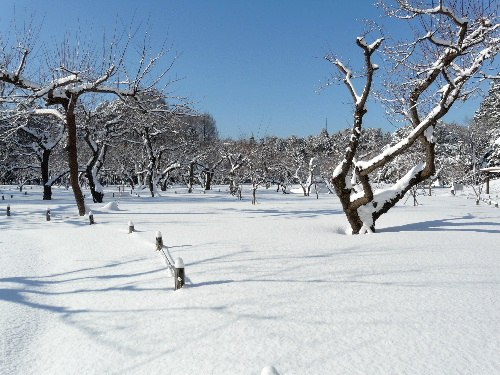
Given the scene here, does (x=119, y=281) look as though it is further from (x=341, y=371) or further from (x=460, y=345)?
(x=460, y=345)

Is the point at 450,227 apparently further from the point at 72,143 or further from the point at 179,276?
the point at 72,143

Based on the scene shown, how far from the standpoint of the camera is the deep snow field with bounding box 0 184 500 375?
141 inches

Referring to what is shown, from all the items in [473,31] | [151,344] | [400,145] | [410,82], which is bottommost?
[151,344]

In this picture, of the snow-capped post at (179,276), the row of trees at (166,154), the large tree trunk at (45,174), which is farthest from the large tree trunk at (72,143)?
the large tree trunk at (45,174)

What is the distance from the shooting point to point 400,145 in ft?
33.5

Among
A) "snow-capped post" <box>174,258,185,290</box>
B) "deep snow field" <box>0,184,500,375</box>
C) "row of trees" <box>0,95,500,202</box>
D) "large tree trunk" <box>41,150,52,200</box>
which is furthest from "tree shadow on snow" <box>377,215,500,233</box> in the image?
"large tree trunk" <box>41,150,52,200</box>

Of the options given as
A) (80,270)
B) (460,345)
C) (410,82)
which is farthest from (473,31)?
(80,270)

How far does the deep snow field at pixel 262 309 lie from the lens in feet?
11.8

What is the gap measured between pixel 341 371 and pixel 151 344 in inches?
84.8

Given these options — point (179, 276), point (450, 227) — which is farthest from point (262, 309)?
point (450, 227)

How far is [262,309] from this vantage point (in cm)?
470

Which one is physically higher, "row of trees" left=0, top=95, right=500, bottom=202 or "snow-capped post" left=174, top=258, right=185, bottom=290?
"row of trees" left=0, top=95, right=500, bottom=202

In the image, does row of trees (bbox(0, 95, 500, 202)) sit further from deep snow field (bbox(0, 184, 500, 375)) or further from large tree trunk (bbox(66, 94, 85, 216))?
deep snow field (bbox(0, 184, 500, 375))

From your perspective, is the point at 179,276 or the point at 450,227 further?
the point at 450,227
